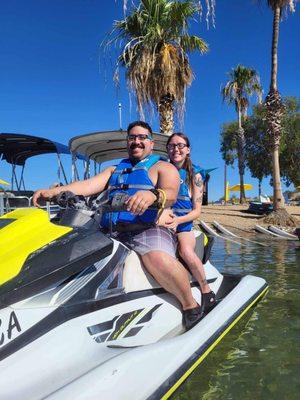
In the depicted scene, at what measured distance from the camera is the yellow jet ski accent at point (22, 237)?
228 centimetres

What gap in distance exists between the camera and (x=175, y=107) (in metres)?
15.1

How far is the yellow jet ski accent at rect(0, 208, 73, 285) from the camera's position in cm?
228

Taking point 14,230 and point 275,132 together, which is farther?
point 275,132

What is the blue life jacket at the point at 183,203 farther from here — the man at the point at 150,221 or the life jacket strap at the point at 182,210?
the man at the point at 150,221

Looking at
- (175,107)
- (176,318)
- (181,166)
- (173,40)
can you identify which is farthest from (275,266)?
(173,40)

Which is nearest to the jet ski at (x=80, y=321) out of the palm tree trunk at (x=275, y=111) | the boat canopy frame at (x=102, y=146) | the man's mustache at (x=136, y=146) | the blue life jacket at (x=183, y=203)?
the man's mustache at (x=136, y=146)

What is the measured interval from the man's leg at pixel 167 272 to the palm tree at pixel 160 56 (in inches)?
460

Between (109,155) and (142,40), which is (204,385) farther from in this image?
(142,40)

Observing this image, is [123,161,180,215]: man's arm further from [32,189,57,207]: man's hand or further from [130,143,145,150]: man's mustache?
[32,189,57,207]: man's hand

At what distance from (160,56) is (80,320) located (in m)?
13.3

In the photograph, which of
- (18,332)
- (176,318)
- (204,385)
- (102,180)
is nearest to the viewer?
(18,332)

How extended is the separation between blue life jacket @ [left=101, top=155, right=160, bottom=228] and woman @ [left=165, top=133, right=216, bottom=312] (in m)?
0.34

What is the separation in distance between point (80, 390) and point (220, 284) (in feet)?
9.13

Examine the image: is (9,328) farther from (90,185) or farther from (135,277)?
(90,185)
